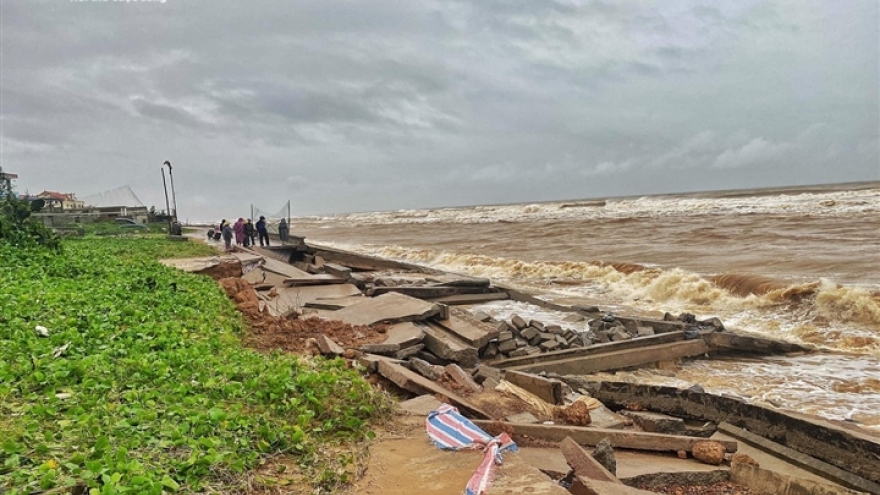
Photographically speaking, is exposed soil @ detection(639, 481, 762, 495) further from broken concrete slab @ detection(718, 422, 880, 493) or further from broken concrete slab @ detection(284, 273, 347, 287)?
broken concrete slab @ detection(284, 273, 347, 287)

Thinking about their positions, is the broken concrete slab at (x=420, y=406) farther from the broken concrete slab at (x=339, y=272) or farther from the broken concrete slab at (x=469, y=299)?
the broken concrete slab at (x=339, y=272)

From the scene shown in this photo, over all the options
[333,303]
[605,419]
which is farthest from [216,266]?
[605,419]

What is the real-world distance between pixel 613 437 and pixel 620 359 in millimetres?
3601

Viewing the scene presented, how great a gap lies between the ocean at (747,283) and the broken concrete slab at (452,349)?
7.50ft

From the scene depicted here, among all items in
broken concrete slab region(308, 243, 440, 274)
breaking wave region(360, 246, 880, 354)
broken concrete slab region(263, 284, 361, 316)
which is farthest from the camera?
broken concrete slab region(308, 243, 440, 274)

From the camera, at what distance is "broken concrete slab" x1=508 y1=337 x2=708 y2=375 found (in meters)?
7.89

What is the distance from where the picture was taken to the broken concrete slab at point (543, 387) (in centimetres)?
622

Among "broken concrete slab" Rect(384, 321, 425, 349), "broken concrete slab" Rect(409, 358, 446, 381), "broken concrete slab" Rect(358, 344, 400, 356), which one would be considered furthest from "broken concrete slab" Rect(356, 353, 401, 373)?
"broken concrete slab" Rect(384, 321, 425, 349)

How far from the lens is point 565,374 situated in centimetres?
786

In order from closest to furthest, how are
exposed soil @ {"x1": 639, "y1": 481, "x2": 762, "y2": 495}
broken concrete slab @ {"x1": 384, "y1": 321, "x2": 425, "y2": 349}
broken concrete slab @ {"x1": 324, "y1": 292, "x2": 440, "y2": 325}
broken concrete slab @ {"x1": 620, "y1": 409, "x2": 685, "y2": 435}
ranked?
exposed soil @ {"x1": 639, "y1": 481, "x2": 762, "y2": 495}
broken concrete slab @ {"x1": 620, "y1": 409, "x2": 685, "y2": 435}
broken concrete slab @ {"x1": 384, "y1": 321, "x2": 425, "y2": 349}
broken concrete slab @ {"x1": 324, "y1": 292, "x2": 440, "y2": 325}

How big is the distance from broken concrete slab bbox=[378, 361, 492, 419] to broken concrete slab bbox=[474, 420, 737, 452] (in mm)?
350

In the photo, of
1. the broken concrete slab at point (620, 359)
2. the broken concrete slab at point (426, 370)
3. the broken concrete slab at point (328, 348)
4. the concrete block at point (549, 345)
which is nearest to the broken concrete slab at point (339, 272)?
the concrete block at point (549, 345)

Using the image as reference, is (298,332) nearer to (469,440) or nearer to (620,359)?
(469,440)

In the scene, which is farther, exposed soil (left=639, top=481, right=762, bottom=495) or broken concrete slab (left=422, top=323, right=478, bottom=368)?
broken concrete slab (left=422, top=323, right=478, bottom=368)
